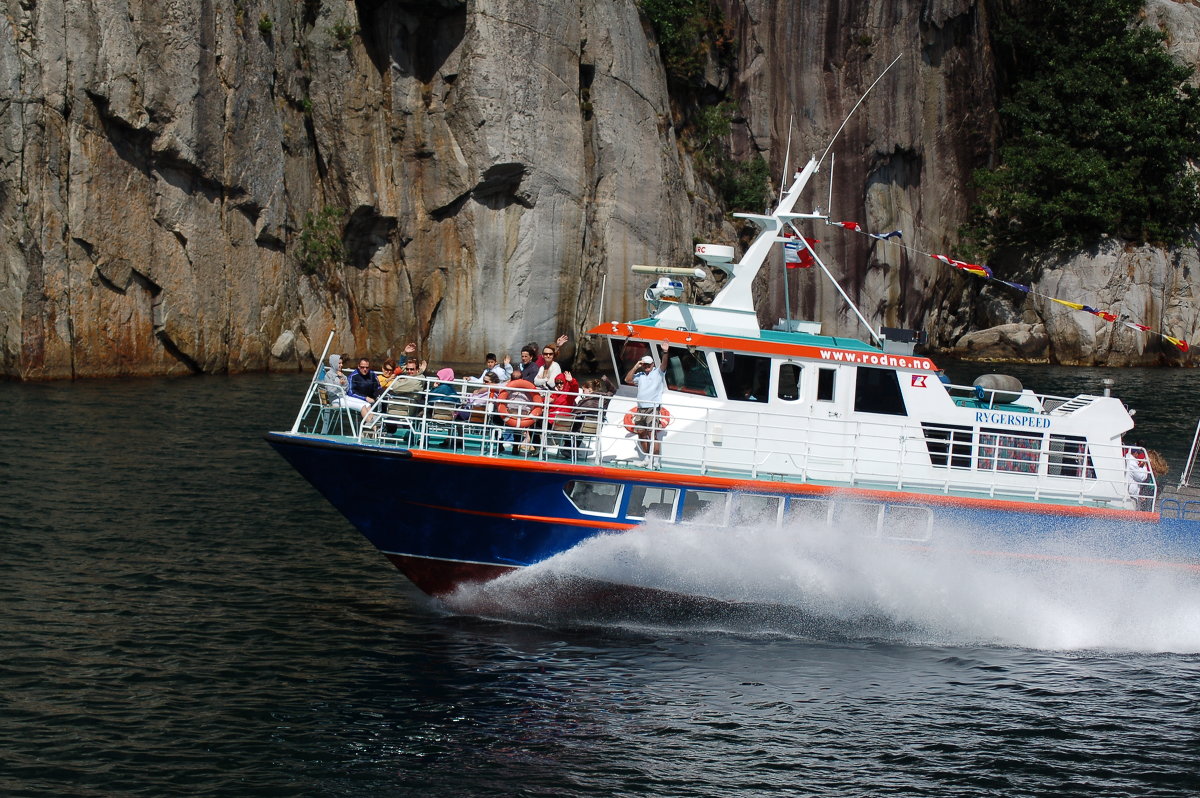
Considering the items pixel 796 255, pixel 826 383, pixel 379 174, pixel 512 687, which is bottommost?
pixel 512 687

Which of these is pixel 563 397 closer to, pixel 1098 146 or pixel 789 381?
pixel 789 381

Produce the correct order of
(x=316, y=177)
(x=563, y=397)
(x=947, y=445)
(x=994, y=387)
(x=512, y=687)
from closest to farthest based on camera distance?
(x=512, y=687)
(x=563, y=397)
(x=947, y=445)
(x=994, y=387)
(x=316, y=177)

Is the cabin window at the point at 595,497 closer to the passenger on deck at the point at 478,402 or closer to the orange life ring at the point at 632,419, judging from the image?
the orange life ring at the point at 632,419

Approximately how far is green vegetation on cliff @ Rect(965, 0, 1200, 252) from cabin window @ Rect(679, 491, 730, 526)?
1977 inches

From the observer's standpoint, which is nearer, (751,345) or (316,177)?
(751,345)

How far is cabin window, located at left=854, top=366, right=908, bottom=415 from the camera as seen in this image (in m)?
17.1

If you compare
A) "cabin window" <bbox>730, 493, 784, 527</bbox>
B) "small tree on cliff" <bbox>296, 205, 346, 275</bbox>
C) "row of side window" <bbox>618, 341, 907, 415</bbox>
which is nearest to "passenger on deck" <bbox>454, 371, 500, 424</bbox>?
"row of side window" <bbox>618, 341, 907, 415</bbox>

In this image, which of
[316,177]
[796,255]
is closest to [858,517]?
[796,255]

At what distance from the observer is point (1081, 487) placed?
55.8 feet

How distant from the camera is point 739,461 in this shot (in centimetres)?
1669

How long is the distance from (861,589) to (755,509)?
1.86 m

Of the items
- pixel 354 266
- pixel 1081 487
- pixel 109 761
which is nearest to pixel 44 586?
pixel 109 761

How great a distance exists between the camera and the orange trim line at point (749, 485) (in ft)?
51.1

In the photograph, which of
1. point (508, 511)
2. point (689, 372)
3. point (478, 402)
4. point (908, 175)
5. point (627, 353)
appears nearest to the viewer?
point (478, 402)
